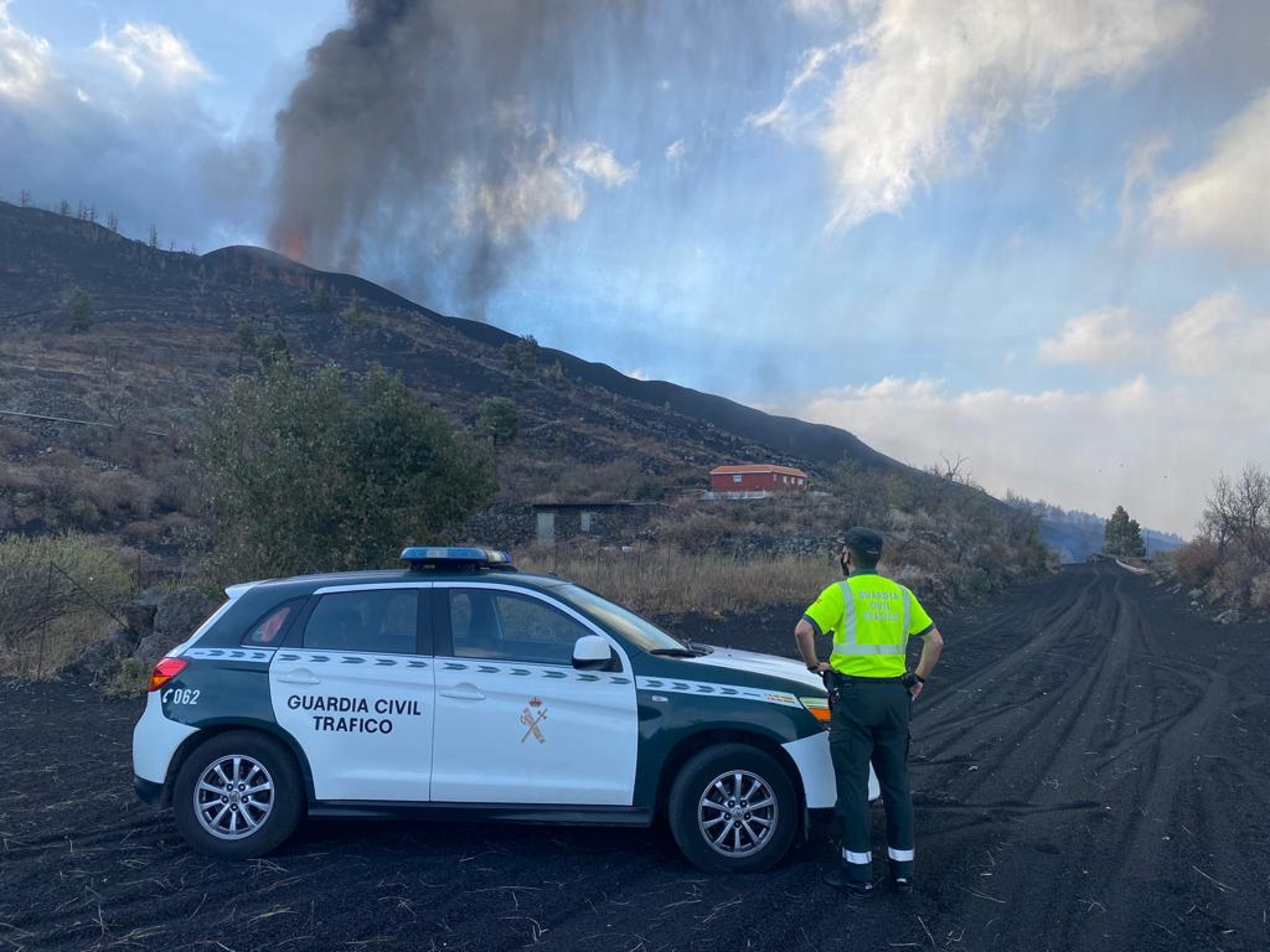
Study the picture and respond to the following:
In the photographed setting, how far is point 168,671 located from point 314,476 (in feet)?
24.2

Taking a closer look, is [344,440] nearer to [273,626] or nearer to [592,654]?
[273,626]

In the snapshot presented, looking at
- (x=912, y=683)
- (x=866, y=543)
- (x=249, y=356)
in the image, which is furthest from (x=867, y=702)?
(x=249, y=356)

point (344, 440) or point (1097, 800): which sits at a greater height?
point (344, 440)

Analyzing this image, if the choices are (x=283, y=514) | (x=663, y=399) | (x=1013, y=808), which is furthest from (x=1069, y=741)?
(x=663, y=399)

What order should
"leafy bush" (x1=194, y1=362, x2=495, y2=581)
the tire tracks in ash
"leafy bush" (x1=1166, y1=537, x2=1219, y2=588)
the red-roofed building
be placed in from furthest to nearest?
the red-roofed building → "leafy bush" (x1=1166, y1=537, x2=1219, y2=588) → "leafy bush" (x1=194, y1=362, x2=495, y2=581) → the tire tracks in ash

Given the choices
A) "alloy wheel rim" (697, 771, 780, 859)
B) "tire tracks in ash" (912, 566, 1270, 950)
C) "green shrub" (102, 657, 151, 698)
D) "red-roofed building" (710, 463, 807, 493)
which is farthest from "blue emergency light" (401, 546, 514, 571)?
"red-roofed building" (710, 463, 807, 493)

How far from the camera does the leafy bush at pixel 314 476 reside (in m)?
12.7

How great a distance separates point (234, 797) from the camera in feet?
18.0

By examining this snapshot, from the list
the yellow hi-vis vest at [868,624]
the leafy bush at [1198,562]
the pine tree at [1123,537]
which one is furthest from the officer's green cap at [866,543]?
the pine tree at [1123,537]

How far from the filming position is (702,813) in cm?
523

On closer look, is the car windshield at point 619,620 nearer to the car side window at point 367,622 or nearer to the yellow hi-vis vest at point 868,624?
the car side window at point 367,622

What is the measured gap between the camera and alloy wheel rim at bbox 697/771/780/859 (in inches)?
205

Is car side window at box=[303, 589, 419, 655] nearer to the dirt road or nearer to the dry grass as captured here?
the dirt road

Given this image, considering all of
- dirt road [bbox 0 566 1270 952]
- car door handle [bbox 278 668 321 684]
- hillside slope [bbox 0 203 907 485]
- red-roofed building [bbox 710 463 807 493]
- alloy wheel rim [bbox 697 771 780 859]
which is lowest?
dirt road [bbox 0 566 1270 952]
